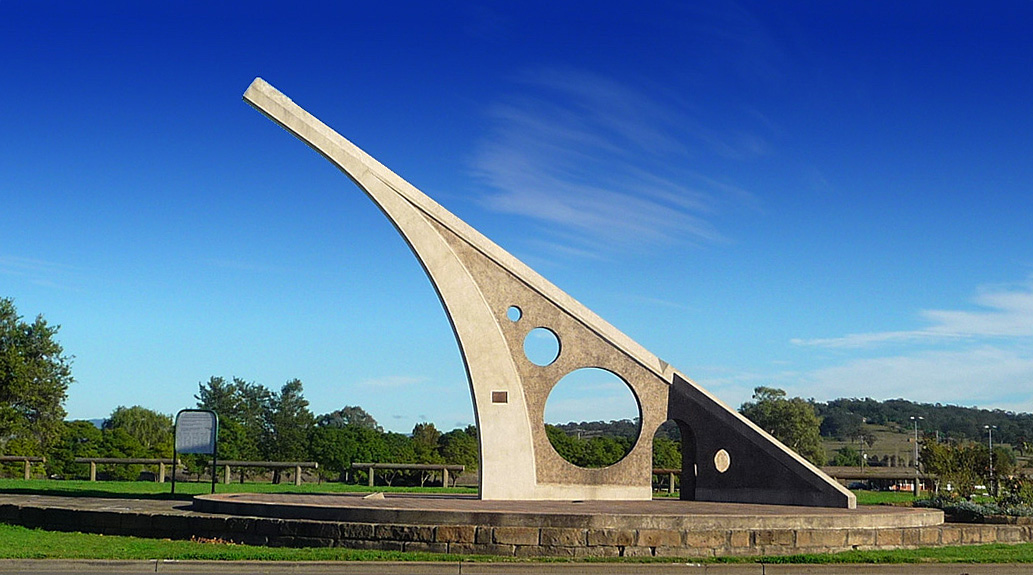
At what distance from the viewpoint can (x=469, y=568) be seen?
41.3 feet

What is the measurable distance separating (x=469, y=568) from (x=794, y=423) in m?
65.8

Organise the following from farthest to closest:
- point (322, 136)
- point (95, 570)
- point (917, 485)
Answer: point (917, 485) → point (322, 136) → point (95, 570)

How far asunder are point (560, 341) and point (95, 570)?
397 inches

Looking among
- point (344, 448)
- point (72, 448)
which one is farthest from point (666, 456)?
point (72, 448)

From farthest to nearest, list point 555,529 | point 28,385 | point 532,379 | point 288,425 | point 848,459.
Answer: point 848,459 < point 288,425 < point 28,385 < point 532,379 < point 555,529

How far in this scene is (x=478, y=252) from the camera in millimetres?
19750

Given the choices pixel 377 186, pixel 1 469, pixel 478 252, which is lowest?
pixel 1 469

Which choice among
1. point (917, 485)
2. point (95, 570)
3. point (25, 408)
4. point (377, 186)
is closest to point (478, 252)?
point (377, 186)

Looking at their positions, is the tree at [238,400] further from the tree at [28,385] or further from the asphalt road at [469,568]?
the asphalt road at [469,568]

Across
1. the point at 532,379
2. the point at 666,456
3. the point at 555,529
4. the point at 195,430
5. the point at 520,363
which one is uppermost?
the point at 520,363

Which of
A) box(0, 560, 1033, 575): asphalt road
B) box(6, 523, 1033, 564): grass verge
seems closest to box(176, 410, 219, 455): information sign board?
box(6, 523, 1033, 564): grass verge

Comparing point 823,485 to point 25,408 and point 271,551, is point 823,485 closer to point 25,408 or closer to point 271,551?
point 271,551

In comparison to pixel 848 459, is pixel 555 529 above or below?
above

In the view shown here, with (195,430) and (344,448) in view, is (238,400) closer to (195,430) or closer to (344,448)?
(344,448)
